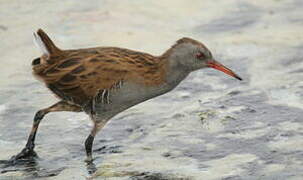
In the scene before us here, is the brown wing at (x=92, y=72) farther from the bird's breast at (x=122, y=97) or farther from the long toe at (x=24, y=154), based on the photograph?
the long toe at (x=24, y=154)

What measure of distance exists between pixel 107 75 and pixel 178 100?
1.67 m

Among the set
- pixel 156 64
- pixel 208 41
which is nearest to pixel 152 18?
pixel 208 41

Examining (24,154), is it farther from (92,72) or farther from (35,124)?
(92,72)

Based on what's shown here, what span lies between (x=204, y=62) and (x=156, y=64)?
1.39ft

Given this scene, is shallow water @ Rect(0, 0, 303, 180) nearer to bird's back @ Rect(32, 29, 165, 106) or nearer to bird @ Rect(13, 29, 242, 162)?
bird @ Rect(13, 29, 242, 162)

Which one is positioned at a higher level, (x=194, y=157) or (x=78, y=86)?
(x=78, y=86)

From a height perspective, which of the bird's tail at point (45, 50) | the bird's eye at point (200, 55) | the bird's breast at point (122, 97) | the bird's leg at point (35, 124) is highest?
the bird's tail at point (45, 50)

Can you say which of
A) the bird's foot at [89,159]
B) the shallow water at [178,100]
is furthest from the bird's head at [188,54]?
the bird's foot at [89,159]

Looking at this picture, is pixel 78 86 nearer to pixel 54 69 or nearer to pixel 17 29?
pixel 54 69

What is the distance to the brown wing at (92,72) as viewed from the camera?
744 centimetres

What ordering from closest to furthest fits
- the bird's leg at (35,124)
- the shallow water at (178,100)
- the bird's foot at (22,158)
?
the shallow water at (178,100) → the bird's foot at (22,158) → the bird's leg at (35,124)

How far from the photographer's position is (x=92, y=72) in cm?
748

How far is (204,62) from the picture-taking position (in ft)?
25.0

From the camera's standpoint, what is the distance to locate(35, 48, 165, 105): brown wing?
24.4ft
